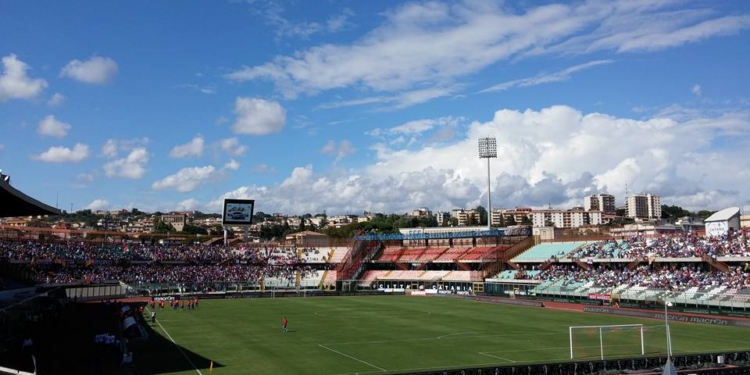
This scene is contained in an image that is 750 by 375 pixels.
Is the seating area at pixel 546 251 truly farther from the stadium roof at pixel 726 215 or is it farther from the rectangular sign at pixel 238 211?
the rectangular sign at pixel 238 211

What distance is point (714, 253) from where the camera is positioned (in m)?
62.3

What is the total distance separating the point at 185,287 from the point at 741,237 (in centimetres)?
7000

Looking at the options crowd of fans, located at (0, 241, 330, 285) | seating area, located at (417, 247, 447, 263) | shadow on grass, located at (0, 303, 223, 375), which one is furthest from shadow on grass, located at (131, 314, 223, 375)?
seating area, located at (417, 247, 447, 263)

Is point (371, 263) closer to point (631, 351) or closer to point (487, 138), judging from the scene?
point (487, 138)

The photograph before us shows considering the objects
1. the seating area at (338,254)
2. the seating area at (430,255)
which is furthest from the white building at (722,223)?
the seating area at (338,254)

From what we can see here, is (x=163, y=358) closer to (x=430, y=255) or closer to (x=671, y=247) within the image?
(x=671, y=247)

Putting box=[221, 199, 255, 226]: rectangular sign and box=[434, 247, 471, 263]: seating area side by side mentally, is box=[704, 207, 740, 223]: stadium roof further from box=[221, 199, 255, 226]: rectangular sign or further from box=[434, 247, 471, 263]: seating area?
box=[221, 199, 255, 226]: rectangular sign

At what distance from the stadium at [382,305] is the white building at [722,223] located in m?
0.55

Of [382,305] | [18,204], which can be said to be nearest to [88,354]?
[18,204]

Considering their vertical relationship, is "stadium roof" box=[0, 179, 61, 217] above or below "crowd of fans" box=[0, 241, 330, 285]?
above

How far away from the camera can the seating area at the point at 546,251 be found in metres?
82.2

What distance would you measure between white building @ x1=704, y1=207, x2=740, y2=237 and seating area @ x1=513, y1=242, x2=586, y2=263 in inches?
631

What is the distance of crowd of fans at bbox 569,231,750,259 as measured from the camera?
6206 cm

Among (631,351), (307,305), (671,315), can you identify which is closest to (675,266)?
(671,315)
